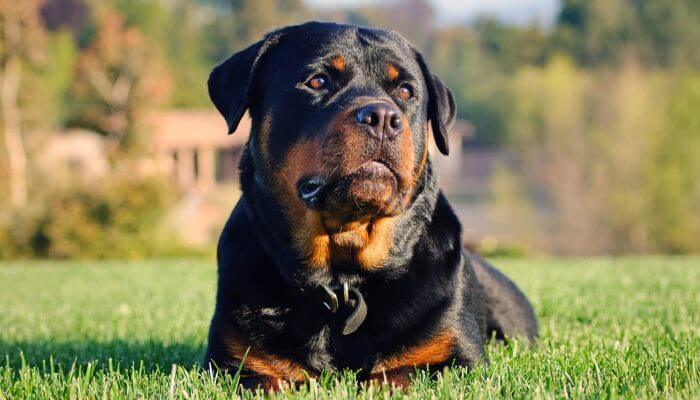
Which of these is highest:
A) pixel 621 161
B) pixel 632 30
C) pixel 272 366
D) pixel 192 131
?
pixel 632 30

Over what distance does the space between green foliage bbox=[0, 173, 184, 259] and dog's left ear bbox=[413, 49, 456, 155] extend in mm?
14873

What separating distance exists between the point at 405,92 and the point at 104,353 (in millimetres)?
2045

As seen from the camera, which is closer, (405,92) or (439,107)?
(405,92)

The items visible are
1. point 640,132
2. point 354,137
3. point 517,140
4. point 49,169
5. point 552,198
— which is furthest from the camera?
point 517,140

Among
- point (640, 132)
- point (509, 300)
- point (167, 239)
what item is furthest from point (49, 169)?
point (640, 132)

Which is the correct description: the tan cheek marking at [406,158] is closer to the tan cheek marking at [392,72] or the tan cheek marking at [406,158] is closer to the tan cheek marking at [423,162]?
the tan cheek marking at [423,162]

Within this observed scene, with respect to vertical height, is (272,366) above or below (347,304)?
below

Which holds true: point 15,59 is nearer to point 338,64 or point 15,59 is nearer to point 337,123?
point 338,64

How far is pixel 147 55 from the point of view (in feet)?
85.5

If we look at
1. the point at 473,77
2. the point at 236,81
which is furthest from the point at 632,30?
the point at 236,81

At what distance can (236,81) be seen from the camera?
11.5 feet

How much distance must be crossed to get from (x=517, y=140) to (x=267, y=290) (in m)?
35.1

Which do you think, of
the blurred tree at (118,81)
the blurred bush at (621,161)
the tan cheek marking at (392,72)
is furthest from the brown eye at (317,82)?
the blurred bush at (621,161)

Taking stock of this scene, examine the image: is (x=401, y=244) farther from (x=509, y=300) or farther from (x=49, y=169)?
(x=49, y=169)
